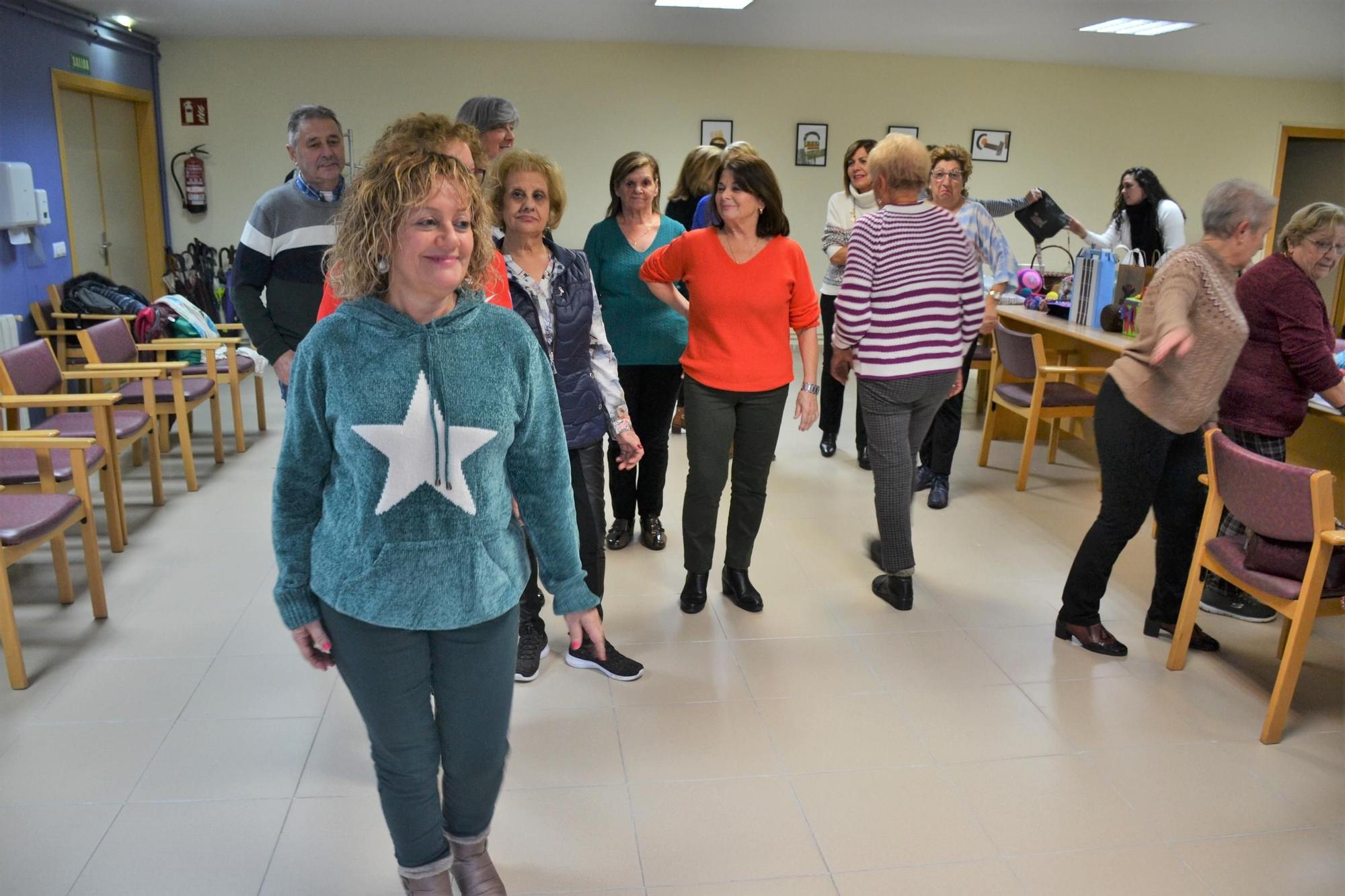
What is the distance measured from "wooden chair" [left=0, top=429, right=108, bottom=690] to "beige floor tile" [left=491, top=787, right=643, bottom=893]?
1563 mm

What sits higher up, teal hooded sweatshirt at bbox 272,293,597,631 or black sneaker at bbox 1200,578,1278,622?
teal hooded sweatshirt at bbox 272,293,597,631

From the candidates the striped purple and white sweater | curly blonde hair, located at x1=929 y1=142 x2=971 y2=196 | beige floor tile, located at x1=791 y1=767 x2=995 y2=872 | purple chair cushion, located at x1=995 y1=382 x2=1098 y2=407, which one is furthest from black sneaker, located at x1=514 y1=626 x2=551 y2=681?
purple chair cushion, located at x1=995 y1=382 x2=1098 y2=407

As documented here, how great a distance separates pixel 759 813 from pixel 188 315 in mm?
4816

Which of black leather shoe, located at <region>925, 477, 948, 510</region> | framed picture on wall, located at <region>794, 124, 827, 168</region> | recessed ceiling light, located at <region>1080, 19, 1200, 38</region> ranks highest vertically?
recessed ceiling light, located at <region>1080, 19, 1200, 38</region>

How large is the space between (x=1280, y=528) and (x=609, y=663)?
185 centimetres

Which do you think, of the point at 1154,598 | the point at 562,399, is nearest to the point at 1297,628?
the point at 1154,598

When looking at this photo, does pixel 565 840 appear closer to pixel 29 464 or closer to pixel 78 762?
pixel 78 762

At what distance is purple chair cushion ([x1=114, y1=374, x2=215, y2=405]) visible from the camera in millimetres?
4547

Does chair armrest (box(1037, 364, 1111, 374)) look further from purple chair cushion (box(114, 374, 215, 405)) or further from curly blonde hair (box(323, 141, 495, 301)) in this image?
purple chair cushion (box(114, 374, 215, 405))

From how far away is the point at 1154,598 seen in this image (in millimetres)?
3162

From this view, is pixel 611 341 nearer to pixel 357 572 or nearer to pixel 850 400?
pixel 357 572

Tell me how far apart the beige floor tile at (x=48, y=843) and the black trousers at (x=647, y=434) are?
1.71m

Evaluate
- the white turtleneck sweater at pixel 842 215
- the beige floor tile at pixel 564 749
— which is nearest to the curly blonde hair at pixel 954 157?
the white turtleneck sweater at pixel 842 215

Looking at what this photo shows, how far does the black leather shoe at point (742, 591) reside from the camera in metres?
3.32
